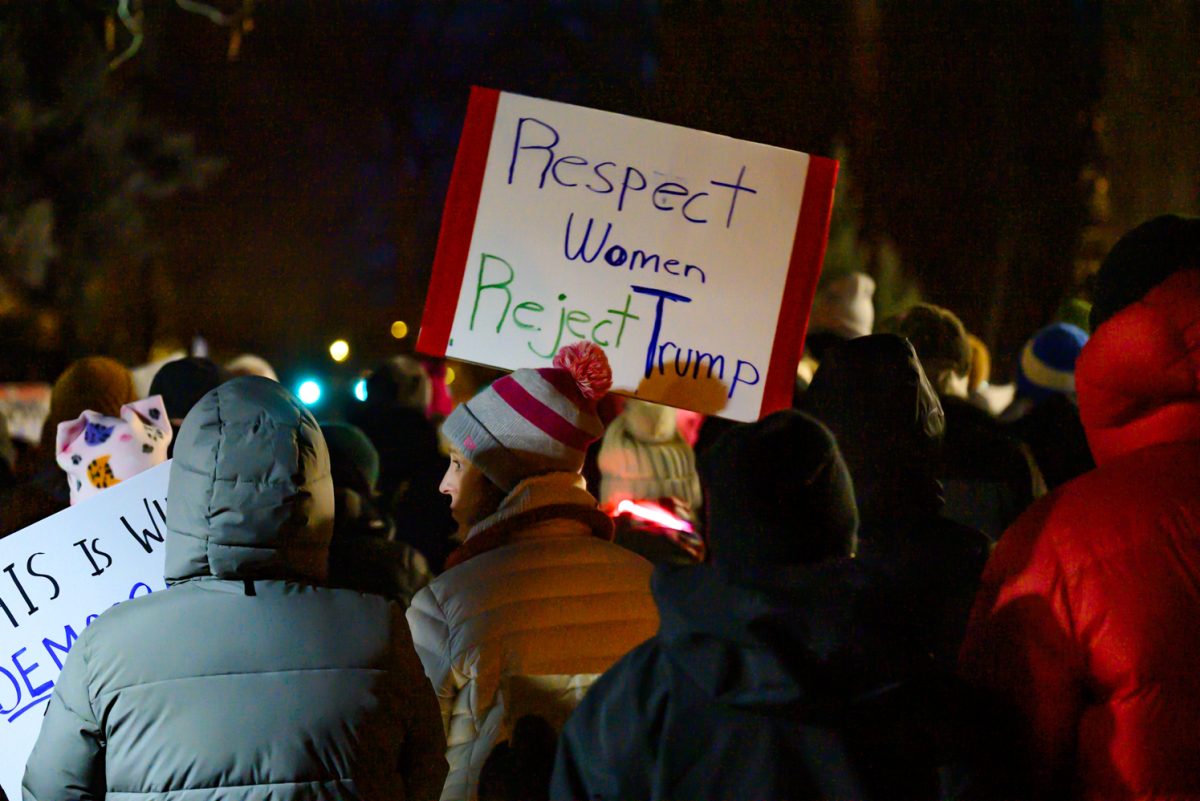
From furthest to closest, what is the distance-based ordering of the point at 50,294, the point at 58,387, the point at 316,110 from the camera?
the point at 316,110, the point at 50,294, the point at 58,387

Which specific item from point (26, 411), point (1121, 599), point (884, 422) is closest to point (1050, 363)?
point (884, 422)

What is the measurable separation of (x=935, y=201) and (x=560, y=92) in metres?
7.13

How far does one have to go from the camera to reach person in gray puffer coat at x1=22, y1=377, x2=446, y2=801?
2.11m

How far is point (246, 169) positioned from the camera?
22500mm

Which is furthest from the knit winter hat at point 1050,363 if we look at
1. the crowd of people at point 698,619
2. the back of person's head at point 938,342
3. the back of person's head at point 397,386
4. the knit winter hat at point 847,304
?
the crowd of people at point 698,619

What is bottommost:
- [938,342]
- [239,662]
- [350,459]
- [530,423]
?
[239,662]

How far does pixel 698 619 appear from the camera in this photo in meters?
1.70

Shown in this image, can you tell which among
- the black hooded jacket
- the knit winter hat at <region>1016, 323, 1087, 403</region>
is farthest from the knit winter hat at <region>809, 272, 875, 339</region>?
the black hooded jacket

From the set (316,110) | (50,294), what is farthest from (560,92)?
(50,294)

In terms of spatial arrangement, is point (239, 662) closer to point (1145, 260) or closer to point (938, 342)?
point (1145, 260)

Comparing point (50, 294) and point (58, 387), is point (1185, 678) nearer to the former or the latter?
point (58, 387)

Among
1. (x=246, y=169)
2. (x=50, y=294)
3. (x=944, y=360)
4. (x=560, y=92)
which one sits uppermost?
(x=560, y=92)

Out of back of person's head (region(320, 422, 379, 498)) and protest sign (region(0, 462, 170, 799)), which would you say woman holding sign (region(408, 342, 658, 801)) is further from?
back of person's head (region(320, 422, 379, 498))

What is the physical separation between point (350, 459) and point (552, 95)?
1848cm
